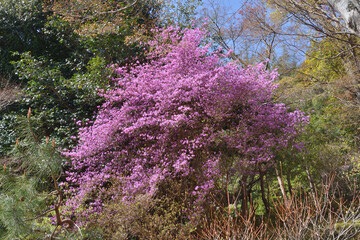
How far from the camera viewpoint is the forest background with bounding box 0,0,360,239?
7.95 feet

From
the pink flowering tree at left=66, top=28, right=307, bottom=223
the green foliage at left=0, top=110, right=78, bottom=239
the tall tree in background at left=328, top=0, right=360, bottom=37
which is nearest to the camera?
the green foliage at left=0, top=110, right=78, bottom=239

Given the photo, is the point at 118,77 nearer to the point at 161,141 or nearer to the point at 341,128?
the point at 161,141

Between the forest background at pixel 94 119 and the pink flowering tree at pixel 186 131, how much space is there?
217 mm

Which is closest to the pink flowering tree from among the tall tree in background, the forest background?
the forest background

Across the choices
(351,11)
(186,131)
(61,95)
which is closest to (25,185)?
(186,131)

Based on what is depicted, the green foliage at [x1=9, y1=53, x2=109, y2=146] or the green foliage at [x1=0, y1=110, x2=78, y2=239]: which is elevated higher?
the green foliage at [x1=9, y1=53, x2=109, y2=146]

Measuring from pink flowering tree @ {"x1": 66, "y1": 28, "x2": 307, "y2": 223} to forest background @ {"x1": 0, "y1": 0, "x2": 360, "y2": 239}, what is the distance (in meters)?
0.22

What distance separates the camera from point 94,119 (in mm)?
6125

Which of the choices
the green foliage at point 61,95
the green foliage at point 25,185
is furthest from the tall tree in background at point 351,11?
the green foliage at point 61,95

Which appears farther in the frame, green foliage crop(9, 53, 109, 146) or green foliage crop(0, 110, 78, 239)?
green foliage crop(9, 53, 109, 146)

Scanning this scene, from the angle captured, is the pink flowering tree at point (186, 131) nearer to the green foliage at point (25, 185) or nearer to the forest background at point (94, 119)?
the forest background at point (94, 119)

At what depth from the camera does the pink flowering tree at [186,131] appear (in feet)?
14.8

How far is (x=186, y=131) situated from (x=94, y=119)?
89.6 inches

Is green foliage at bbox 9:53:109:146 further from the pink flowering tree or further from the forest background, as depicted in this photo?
the pink flowering tree
